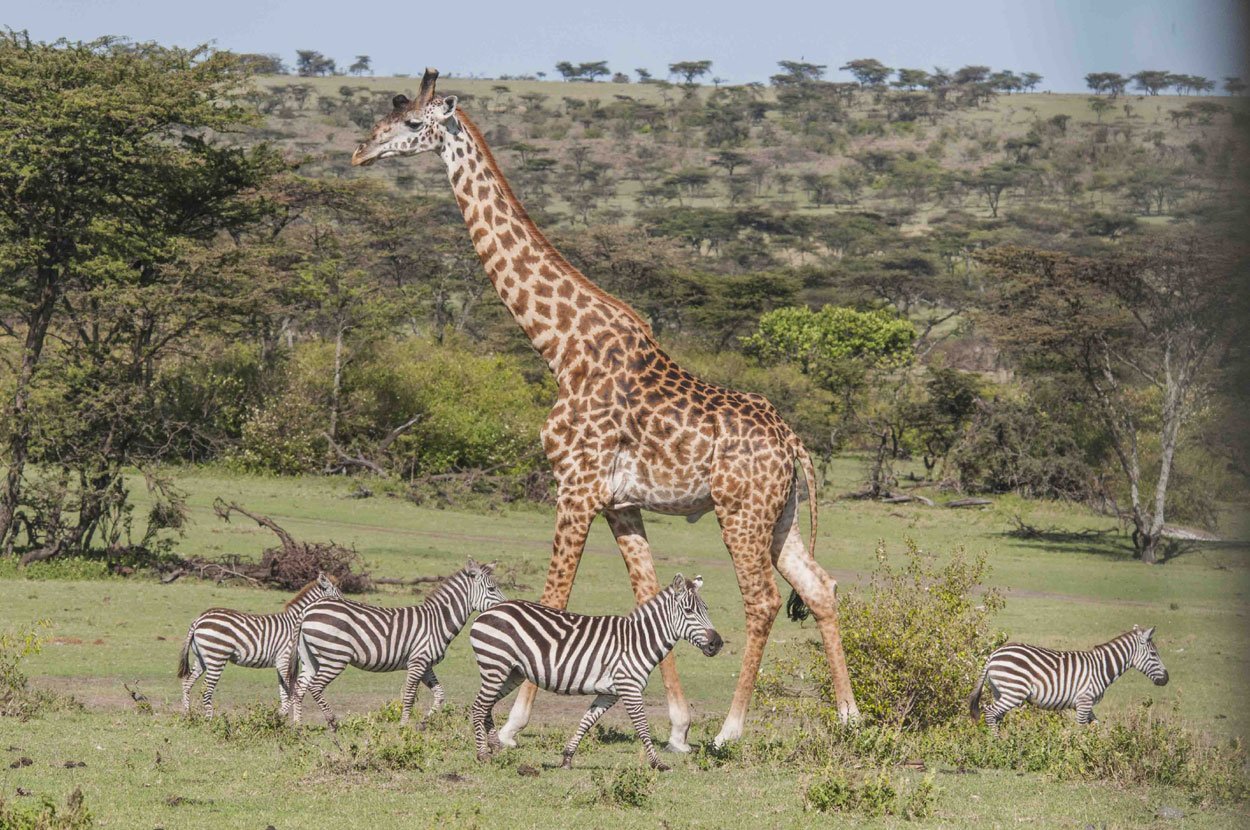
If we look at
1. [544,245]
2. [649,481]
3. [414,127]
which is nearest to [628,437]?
[649,481]

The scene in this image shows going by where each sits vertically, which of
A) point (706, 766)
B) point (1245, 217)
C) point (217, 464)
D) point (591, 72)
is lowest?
point (217, 464)

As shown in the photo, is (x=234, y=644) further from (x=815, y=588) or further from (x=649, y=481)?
(x=815, y=588)

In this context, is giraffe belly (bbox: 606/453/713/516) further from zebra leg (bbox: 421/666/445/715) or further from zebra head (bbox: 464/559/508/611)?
zebra leg (bbox: 421/666/445/715)

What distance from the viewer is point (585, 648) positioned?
29.0 feet

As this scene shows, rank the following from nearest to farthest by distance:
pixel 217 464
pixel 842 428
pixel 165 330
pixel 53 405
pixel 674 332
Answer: pixel 53 405 < pixel 165 330 < pixel 217 464 < pixel 842 428 < pixel 674 332

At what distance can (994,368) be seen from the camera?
217 feet

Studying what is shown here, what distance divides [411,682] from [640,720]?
94.0 inches

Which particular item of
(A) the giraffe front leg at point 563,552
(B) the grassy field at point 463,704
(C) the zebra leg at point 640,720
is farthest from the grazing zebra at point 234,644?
(C) the zebra leg at point 640,720

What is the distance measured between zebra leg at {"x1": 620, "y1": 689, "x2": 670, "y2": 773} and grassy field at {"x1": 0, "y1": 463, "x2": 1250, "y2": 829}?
181mm

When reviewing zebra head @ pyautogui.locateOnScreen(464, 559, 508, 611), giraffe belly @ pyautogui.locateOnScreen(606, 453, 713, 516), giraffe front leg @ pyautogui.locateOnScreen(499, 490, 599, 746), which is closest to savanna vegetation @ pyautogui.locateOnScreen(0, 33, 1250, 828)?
giraffe front leg @ pyautogui.locateOnScreen(499, 490, 599, 746)

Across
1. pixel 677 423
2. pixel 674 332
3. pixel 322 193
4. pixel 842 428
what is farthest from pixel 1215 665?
pixel 674 332

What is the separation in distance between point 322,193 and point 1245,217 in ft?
136

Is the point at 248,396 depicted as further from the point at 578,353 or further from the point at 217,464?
the point at 578,353

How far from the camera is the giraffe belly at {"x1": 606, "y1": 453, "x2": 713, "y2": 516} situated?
31.5 ft
